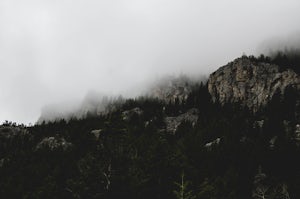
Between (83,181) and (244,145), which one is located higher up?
(83,181)

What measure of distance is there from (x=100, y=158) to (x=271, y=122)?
100359 millimetres

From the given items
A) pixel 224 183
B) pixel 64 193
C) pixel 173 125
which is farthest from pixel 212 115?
pixel 64 193

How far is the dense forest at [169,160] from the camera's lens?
43.5m

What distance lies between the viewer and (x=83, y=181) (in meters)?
43.7

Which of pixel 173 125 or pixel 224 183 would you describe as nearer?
pixel 224 183

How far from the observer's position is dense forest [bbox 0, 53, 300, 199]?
143 ft

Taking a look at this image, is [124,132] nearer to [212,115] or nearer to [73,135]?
[73,135]

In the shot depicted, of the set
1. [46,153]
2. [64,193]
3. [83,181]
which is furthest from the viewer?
[46,153]

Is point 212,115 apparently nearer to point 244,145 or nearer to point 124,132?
point 244,145

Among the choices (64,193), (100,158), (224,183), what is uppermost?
(100,158)

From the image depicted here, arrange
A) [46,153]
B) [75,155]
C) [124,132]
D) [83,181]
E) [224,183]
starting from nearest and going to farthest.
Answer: [83,181] → [124,132] → [224,183] → [75,155] → [46,153]

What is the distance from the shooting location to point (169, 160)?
47.8 metres

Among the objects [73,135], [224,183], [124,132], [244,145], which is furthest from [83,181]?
[73,135]

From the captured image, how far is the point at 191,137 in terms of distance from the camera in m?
142
